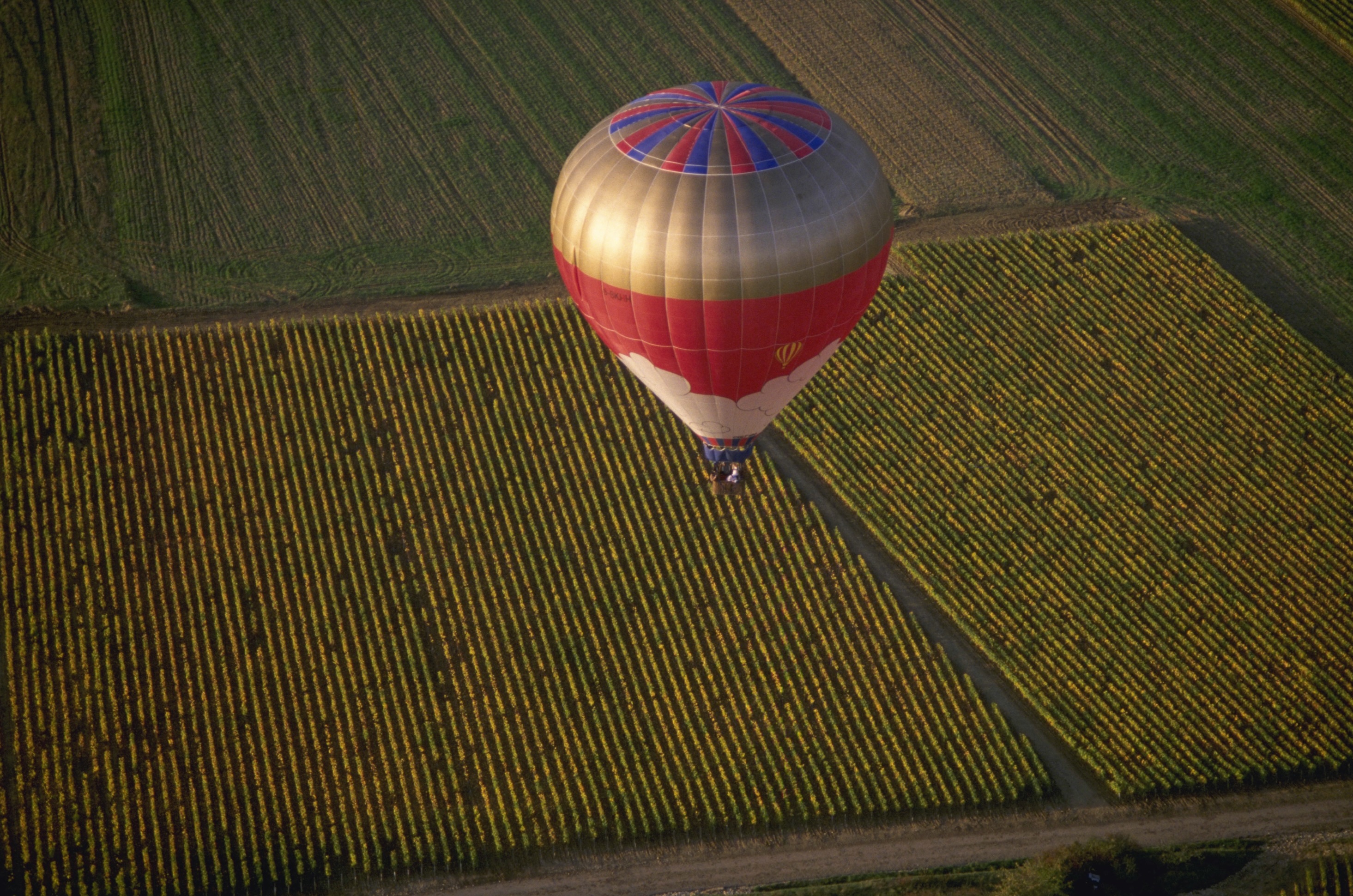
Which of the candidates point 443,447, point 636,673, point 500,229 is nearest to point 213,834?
point 636,673

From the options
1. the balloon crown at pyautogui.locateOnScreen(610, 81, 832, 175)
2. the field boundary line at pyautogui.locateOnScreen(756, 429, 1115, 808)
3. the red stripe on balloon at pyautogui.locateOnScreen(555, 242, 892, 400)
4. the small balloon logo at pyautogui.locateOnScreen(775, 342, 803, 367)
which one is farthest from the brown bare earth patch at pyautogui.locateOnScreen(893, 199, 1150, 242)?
the balloon crown at pyautogui.locateOnScreen(610, 81, 832, 175)

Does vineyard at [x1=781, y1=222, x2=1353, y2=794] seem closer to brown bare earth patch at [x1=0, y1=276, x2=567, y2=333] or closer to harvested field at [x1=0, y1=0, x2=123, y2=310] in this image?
brown bare earth patch at [x1=0, y1=276, x2=567, y2=333]

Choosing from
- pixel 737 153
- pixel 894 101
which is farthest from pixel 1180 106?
pixel 737 153

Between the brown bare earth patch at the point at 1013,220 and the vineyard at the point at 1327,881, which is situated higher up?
the brown bare earth patch at the point at 1013,220

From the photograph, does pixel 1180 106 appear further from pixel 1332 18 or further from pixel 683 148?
pixel 683 148

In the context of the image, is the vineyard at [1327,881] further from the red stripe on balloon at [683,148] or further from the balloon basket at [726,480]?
the red stripe on balloon at [683,148]

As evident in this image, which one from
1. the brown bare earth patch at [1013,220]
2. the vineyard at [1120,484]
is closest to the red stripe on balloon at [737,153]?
the vineyard at [1120,484]
